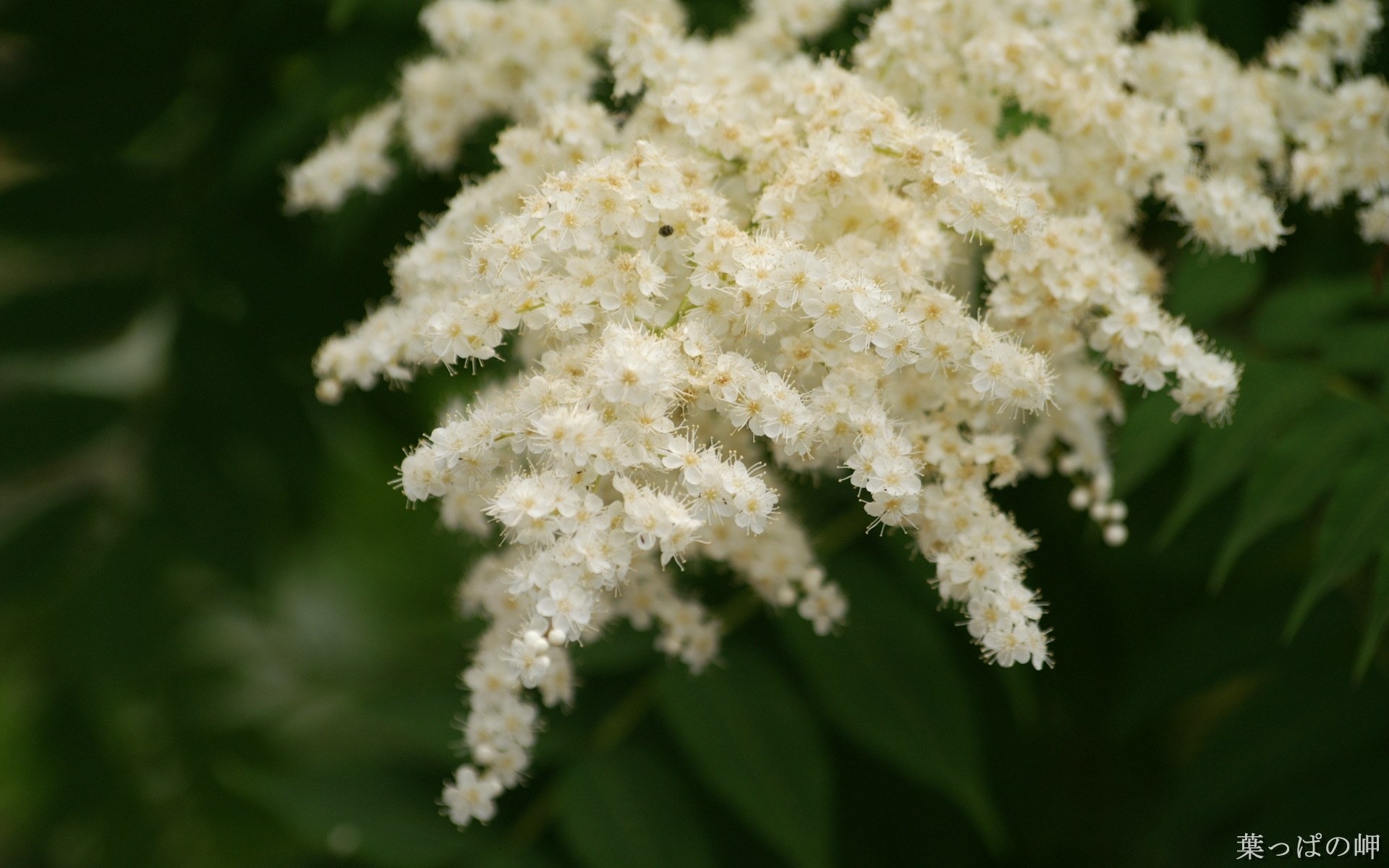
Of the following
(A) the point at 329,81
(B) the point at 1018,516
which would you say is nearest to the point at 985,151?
(B) the point at 1018,516

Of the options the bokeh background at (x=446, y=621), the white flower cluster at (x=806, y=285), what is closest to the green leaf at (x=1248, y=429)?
the bokeh background at (x=446, y=621)

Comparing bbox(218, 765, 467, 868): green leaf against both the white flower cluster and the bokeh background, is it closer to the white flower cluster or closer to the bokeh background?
the bokeh background

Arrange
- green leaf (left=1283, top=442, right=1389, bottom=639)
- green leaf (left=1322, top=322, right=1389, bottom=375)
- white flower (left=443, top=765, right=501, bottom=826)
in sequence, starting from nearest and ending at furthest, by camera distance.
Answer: white flower (left=443, top=765, right=501, bottom=826) → green leaf (left=1283, top=442, right=1389, bottom=639) → green leaf (left=1322, top=322, right=1389, bottom=375)

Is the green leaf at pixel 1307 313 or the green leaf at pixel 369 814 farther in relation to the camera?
the green leaf at pixel 369 814

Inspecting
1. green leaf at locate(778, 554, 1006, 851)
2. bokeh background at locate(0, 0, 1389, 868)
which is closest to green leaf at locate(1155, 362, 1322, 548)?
bokeh background at locate(0, 0, 1389, 868)

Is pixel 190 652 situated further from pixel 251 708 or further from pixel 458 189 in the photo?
pixel 458 189

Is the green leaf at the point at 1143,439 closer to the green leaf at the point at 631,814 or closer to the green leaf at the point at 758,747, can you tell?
the green leaf at the point at 758,747
